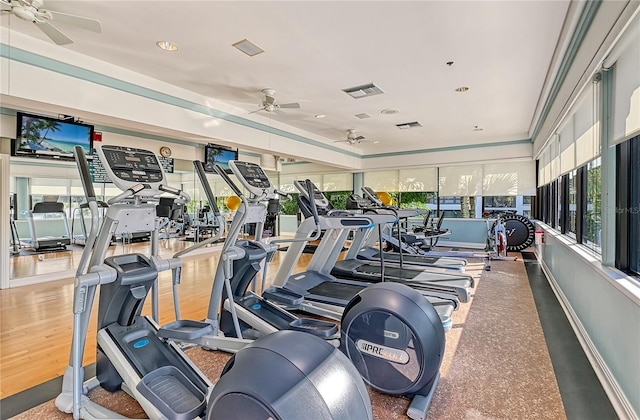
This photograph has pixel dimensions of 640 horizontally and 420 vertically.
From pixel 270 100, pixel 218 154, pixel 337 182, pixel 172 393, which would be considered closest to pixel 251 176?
pixel 172 393

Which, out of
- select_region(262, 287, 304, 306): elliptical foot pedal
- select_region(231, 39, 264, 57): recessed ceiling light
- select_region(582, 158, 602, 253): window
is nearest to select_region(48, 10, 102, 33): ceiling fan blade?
select_region(231, 39, 264, 57): recessed ceiling light

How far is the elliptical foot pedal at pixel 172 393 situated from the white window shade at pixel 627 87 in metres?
2.88

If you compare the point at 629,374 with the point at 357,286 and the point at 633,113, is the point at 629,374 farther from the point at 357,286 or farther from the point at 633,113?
the point at 357,286

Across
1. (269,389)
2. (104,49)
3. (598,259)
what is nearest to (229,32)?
(104,49)

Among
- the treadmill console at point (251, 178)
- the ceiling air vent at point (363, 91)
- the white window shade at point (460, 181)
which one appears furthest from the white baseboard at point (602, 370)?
the white window shade at point (460, 181)

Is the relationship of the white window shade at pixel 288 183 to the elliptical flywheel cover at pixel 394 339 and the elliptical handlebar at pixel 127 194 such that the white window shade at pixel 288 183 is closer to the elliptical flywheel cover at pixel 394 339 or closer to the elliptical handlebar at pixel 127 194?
the elliptical handlebar at pixel 127 194

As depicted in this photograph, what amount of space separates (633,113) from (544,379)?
6.07 ft

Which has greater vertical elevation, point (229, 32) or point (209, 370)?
point (229, 32)

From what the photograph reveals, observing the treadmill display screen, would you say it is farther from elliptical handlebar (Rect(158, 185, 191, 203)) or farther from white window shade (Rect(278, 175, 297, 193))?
white window shade (Rect(278, 175, 297, 193))

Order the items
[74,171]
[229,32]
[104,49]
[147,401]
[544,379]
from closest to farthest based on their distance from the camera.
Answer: [147,401] < [544,379] < [229,32] < [104,49] < [74,171]

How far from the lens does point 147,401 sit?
179cm

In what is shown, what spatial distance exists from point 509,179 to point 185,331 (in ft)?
29.1

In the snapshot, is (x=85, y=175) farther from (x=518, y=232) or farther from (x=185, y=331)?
(x=518, y=232)

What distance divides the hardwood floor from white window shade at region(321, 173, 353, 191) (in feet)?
19.2
